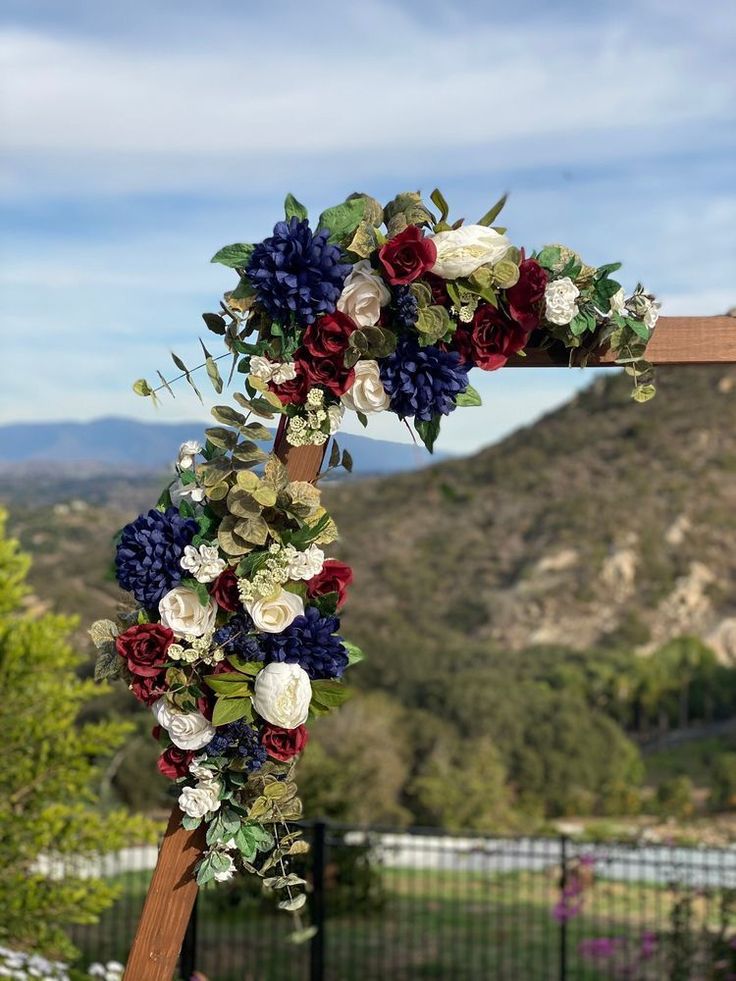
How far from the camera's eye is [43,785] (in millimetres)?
4484

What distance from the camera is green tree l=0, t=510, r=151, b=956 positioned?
423cm

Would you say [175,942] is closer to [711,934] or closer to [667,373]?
[711,934]

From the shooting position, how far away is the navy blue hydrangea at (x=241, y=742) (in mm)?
2127

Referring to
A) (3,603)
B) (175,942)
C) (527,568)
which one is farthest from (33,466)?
(175,942)

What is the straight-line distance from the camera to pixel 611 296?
222cm

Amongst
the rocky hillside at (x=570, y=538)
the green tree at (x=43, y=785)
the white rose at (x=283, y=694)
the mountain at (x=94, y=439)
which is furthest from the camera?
the mountain at (x=94, y=439)

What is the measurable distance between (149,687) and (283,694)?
0.25 meters

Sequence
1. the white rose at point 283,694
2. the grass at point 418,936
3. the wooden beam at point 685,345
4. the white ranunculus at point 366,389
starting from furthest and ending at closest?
the grass at point 418,936 < the wooden beam at point 685,345 < the white ranunculus at point 366,389 < the white rose at point 283,694

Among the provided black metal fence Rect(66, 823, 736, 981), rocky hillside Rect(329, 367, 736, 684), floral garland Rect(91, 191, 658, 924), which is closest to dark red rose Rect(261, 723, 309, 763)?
floral garland Rect(91, 191, 658, 924)

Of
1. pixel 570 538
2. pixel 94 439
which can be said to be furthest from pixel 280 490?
pixel 94 439

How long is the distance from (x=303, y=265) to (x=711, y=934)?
4784mm

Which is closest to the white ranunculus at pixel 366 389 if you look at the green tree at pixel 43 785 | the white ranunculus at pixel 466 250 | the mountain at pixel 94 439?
the white ranunculus at pixel 466 250

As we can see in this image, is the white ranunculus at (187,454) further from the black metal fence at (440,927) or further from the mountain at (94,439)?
the mountain at (94,439)

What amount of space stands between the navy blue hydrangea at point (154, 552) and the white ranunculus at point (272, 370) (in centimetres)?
29
